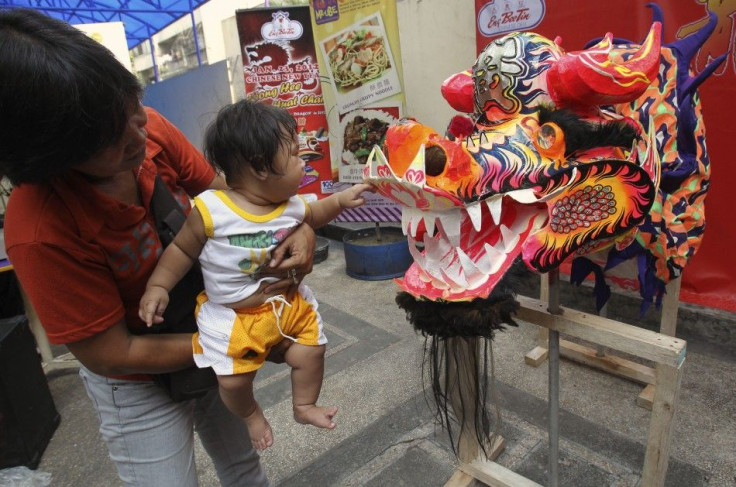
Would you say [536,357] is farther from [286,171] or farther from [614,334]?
[286,171]

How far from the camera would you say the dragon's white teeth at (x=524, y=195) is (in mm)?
1219

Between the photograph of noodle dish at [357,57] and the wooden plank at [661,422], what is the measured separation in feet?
11.1

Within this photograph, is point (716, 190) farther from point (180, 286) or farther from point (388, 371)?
point (180, 286)

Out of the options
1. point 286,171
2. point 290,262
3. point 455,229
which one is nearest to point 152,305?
point 290,262

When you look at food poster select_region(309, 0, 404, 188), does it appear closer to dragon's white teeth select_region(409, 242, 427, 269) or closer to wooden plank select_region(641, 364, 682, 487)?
dragon's white teeth select_region(409, 242, 427, 269)

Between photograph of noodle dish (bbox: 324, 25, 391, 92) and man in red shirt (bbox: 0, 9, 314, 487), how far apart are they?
2932mm

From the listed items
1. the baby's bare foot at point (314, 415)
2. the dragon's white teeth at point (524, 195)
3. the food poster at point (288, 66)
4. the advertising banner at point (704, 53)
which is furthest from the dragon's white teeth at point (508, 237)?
the food poster at point (288, 66)

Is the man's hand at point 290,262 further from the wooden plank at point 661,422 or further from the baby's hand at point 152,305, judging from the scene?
the wooden plank at point 661,422

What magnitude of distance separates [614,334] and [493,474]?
0.97m

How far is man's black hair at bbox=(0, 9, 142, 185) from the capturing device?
2.64ft

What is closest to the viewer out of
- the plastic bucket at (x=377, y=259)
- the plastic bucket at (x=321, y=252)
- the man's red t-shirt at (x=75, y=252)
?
the man's red t-shirt at (x=75, y=252)

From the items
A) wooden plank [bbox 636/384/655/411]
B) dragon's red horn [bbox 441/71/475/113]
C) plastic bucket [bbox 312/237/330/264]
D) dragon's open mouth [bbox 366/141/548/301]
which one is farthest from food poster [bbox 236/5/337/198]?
dragon's open mouth [bbox 366/141/548/301]

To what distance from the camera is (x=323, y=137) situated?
16.3ft

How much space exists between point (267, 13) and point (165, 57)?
61.4ft
